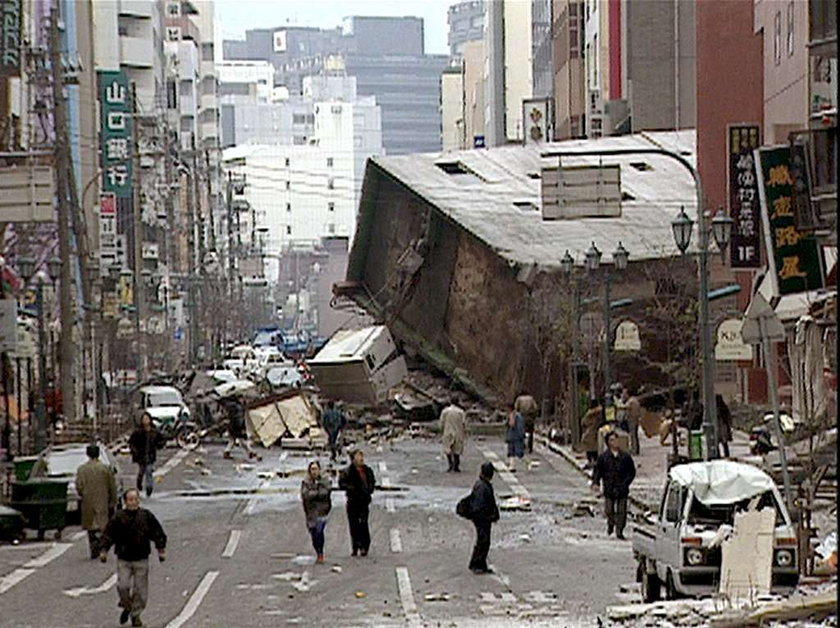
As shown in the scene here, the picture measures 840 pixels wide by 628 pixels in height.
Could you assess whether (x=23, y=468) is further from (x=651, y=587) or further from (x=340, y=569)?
(x=651, y=587)

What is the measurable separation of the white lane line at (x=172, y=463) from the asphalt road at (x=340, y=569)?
4.50m

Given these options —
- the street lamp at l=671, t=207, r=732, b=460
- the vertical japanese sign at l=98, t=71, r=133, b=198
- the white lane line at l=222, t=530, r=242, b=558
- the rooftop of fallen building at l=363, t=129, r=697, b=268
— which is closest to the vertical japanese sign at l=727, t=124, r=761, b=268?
the street lamp at l=671, t=207, r=732, b=460

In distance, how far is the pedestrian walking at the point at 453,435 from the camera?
44438 millimetres

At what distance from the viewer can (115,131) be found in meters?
88.4

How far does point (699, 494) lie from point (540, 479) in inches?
840

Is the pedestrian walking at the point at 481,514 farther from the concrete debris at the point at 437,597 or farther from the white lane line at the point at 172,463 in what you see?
the white lane line at the point at 172,463

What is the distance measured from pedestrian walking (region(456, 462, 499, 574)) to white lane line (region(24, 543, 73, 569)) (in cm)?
630

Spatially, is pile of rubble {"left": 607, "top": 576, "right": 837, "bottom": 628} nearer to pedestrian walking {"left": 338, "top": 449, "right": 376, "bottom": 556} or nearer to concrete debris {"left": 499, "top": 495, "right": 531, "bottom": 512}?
pedestrian walking {"left": 338, "top": 449, "right": 376, "bottom": 556}

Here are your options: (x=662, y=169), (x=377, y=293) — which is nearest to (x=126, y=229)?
(x=377, y=293)

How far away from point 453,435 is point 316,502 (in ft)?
58.6

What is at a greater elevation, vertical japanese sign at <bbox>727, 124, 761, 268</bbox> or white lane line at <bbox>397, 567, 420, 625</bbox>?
vertical japanese sign at <bbox>727, 124, 761, 268</bbox>

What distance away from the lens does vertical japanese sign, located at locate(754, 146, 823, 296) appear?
36594mm

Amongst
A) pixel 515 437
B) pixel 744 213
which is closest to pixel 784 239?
pixel 744 213

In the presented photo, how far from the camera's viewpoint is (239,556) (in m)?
28.8
